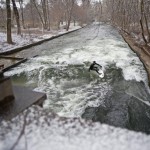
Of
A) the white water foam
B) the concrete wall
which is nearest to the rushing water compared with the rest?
the white water foam

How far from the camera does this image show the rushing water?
5.59 m

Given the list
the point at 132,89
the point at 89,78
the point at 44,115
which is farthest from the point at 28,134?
the point at 89,78

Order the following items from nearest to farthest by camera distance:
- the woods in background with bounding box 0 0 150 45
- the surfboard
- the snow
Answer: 1. the snow
2. the surfboard
3. the woods in background with bounding box 0 0 150 45

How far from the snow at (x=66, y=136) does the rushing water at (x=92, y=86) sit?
2630 millimetres

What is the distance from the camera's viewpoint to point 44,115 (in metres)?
2.87

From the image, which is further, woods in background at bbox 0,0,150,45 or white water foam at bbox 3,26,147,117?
woods in background at bbox 0,0,150,45

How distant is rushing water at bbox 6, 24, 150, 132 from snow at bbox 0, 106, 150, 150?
2630 millimetres

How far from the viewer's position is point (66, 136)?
2.50 metres

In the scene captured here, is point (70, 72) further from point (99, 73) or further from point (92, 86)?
point (92, 86)

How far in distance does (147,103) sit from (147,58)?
489cm

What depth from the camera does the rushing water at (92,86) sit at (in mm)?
5594

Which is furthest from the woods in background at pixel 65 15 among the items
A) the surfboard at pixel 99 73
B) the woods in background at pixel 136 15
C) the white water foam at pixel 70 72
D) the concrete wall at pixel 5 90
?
the concrete wall at pixel 5 90

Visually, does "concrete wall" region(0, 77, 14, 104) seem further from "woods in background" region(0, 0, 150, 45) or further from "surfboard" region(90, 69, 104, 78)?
"woods in background" region(0, 0, 150, 45)

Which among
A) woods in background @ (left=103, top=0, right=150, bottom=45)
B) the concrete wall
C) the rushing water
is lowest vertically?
the rushing water
